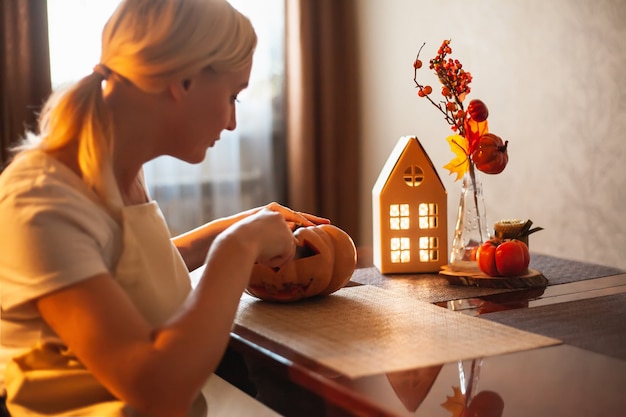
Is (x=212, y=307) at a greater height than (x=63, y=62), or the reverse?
(x=63, y=62)

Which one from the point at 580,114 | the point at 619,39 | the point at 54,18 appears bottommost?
the point at 580,114

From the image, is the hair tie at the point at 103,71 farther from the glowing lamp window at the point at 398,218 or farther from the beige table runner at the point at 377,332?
the glowing lamp window at the point at 398,218

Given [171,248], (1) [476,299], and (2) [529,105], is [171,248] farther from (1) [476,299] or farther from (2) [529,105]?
(2) [529,105]

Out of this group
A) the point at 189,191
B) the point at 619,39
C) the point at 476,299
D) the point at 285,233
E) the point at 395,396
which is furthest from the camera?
the point at 189,191

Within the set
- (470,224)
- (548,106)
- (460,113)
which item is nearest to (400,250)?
(470,224)

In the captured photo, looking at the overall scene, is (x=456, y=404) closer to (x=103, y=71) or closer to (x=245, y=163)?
(x=103, y=71)

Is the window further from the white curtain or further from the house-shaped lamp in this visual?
the house-shaped lamp

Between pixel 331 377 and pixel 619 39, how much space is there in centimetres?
210

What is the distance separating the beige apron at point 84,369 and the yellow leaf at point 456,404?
16.4 inches

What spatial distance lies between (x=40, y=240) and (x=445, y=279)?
35.6 inches

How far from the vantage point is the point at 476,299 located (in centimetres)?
142

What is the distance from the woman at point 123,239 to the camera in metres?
0.94

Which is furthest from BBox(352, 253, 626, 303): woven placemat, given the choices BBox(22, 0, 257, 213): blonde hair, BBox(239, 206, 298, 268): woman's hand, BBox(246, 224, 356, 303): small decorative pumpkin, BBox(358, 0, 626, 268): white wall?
BBox(358, 0, 626, 268): white wall

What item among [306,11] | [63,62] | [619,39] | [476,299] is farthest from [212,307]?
[306,11]
